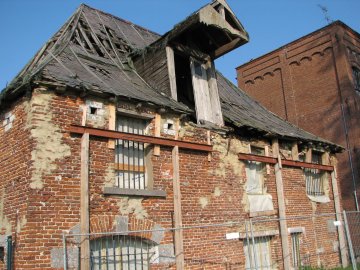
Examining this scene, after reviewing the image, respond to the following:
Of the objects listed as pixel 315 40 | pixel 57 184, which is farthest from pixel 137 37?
pixel 315 40

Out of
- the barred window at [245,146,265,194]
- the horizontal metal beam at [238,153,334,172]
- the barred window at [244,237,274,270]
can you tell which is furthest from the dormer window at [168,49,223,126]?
the barred window at [244,237,274,270]

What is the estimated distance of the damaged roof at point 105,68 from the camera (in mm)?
8352

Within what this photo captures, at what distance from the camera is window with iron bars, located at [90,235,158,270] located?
307 inches

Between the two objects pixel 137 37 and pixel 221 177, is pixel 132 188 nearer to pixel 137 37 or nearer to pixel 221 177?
pixel 221 177

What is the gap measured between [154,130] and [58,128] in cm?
232

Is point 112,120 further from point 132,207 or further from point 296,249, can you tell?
point 296,249

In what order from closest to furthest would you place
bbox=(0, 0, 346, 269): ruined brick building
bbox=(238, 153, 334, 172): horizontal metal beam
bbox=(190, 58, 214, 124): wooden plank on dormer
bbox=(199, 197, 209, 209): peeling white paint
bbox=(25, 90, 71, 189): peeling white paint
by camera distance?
bbox=(25, 90, 71, 189): peeling white paint → bbox=(0, 0, 346, 269): ruined brick building → bbox=(199, 197, 209, 209): peeling white paint → bbox=(190, 58, 214, 124): wooden plank on dormer → bbox=(238, 153, 334, 172): horizontal metal beam

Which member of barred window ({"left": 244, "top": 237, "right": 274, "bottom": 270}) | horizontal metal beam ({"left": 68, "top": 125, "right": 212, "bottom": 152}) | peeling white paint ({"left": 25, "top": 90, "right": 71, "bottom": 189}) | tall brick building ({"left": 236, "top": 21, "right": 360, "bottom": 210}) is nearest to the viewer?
peeling white paint ({"left": 25, "top": 90, "right": 71, "bottom": 189})

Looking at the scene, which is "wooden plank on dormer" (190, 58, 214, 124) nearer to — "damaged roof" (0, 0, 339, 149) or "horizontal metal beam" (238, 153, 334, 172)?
"damaged roof" (0, 0, 339, 149)

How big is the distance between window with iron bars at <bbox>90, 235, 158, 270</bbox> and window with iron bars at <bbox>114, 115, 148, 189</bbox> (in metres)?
1.18

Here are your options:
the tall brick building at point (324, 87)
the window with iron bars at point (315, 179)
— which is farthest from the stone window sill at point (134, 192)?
the tall brick building at point (324, 87)

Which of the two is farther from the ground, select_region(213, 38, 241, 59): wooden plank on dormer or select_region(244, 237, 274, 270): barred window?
select_region(213, 38, 241, 59): wooden plank on dormer

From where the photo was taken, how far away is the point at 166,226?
29.0ft

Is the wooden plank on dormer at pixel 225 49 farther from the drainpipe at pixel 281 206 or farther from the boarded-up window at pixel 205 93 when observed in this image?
the drainpipe at pixel 281 206
